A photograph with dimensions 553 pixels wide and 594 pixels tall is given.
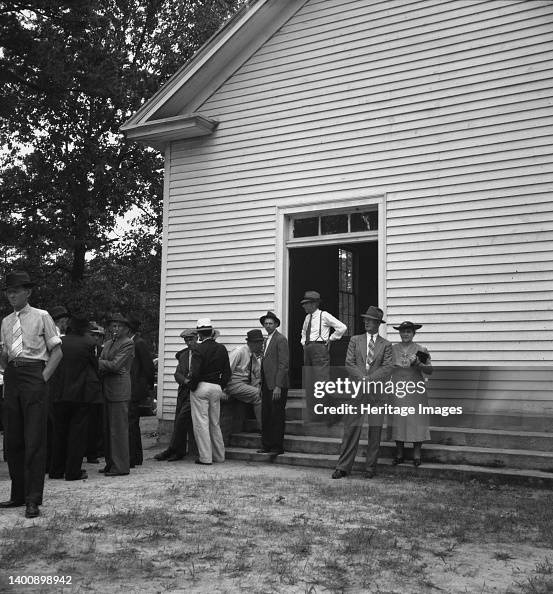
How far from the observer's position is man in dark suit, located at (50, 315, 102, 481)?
8445 mm

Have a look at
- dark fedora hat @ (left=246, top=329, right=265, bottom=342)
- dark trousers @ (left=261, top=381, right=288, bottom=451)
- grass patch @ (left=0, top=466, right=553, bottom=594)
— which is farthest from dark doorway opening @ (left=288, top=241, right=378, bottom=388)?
grass patch @ (left=0, top=466, right=553, bottom=594)

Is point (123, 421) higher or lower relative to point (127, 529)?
higher

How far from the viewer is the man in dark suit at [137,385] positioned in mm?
9477

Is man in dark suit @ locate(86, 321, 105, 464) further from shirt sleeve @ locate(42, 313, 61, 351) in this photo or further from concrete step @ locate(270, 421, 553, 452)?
concrete step @ locate(270, 421, 553, 452)

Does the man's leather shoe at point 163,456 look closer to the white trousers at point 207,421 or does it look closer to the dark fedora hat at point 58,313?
the white trousers at point 207,421

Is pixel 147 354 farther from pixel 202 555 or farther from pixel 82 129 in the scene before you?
pixel 82 129

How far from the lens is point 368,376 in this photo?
29.4 ft

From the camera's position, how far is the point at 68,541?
5352mm

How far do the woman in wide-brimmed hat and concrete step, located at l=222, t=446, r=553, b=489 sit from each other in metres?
0.15

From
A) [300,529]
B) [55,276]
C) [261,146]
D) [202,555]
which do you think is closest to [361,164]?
[261,146]

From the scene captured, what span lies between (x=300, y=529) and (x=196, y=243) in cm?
729

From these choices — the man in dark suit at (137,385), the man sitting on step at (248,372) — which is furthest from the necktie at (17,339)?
the man sitting on step at (248,372)

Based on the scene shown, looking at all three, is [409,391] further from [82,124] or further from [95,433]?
[82,124]

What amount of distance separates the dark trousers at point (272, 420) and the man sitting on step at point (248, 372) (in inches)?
26.5
